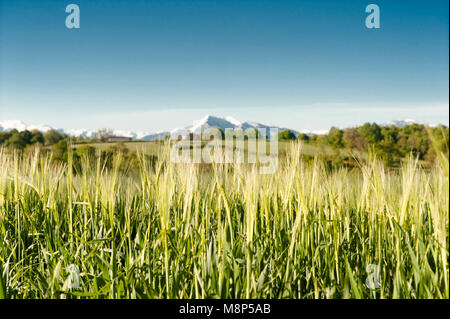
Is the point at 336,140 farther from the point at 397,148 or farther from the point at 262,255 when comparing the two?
the point at 262,255

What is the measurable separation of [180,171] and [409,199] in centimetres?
123

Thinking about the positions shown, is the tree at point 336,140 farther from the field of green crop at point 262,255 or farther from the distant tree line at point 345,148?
the field of green crop at point 262,255

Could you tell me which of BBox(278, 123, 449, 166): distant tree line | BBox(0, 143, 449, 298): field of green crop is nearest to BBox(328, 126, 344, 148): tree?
BBox(278, 123, 449, 166): distant tree line

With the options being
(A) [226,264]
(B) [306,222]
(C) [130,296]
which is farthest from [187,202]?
(B) [306,222]

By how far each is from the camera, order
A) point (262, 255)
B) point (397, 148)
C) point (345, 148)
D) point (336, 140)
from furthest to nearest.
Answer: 1. point (336, 140)
2. point (397, 148)
3. point (345, 148)
4. point (262, 255)

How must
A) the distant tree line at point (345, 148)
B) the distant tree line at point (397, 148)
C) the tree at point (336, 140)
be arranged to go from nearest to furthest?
the distant tree line at point (397, 148)
the distant tree line at point (345, 148)
the tree at point (336, 140)

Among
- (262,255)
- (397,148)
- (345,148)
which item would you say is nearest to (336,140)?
(397,148)

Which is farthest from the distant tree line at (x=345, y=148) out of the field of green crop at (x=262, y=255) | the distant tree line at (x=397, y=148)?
the field of green crop at (x=262, y=255)

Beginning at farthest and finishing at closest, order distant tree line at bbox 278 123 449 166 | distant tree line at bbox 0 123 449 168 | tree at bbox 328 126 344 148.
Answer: tree at bbox 328 126 344 148
distant tree line at bbox 0 123 449 168
distant tree line at bbox 278 123 449 166

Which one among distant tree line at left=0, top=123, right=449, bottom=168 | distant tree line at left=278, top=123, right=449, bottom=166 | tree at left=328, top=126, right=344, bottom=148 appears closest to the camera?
distant tree line at left=278, top=123, right=449, bottom=166

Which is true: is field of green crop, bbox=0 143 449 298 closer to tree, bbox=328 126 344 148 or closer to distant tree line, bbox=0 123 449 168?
distant tree line, bbox=0 123 449 168

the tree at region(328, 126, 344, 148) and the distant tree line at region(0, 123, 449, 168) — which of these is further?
the tree at region(328, 126, 344, 148)
